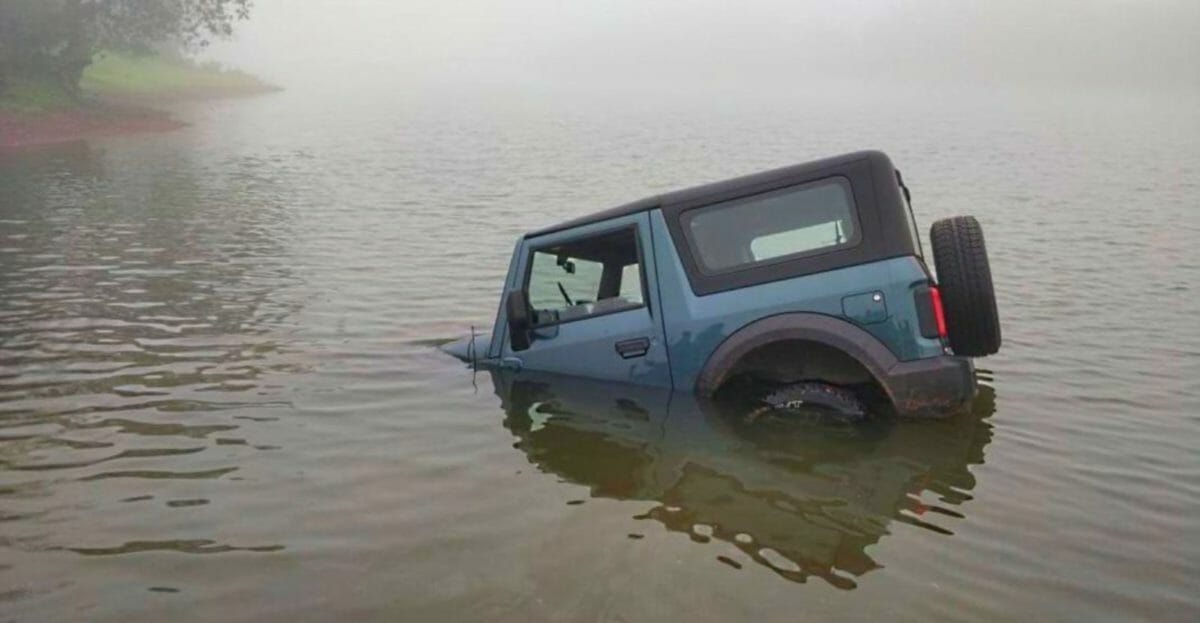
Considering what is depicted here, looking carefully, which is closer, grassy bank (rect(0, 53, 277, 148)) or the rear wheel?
the rear wheel

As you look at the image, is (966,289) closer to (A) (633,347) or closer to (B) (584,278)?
(A) (633,347)

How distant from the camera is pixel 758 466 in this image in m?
6.45

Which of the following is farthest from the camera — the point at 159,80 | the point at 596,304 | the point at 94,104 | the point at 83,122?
the point at 159,80

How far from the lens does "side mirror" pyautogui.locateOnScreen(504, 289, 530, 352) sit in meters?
7.77

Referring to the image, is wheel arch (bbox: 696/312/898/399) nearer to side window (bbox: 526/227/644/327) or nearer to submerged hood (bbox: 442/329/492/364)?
side window (bbox: 526/227/644/327)

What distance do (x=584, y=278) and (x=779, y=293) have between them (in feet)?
6.29

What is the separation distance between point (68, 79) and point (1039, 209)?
129ft

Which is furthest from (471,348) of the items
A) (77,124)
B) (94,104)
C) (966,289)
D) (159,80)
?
(159,80)

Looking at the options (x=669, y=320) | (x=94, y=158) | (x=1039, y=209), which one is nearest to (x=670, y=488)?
(x=669, y=320)

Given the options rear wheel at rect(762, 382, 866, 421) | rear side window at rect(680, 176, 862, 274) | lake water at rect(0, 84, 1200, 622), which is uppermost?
rear side window at rect(680, 176, 862, 274)

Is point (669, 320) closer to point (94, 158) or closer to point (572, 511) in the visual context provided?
point (572, 511)

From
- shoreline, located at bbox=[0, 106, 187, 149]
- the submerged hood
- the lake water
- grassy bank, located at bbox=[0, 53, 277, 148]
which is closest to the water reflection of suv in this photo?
the lake water

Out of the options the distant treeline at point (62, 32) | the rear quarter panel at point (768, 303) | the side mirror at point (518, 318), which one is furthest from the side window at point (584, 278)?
the distant treeline at point (62, 32)

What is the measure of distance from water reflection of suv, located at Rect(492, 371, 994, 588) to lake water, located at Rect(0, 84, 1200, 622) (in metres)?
0.03
